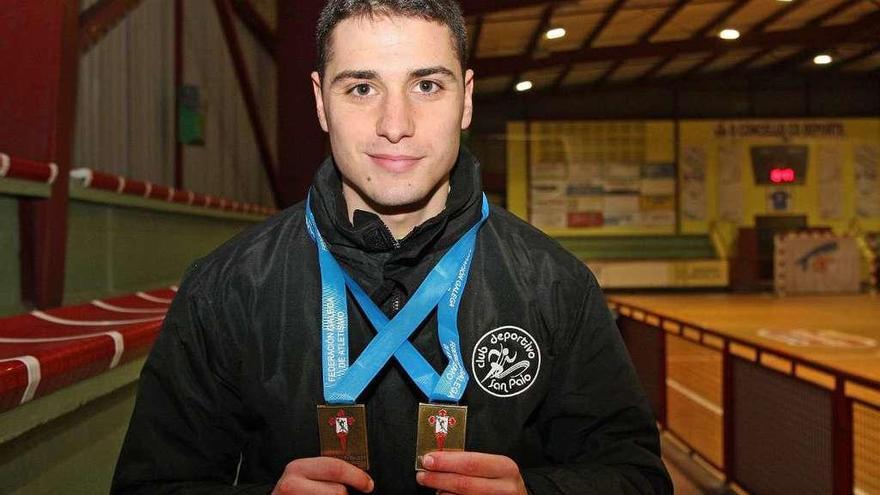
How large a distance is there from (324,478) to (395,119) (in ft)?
1.90

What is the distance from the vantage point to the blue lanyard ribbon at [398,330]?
4.17ft

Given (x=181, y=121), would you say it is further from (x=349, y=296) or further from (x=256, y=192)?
(x=349, y=296)

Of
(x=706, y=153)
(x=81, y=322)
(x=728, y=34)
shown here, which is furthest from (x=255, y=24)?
(x=706, y=153)

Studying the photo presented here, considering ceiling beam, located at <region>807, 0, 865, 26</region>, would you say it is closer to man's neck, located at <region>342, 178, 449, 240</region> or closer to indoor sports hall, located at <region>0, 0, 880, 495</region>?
indoor sports hall, located at <region>0, 0, 880, 495</region>

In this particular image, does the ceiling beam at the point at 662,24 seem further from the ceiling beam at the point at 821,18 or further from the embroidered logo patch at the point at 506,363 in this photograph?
the embroidered logo patch at the point at 506,363

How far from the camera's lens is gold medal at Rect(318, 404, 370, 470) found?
1244 mm

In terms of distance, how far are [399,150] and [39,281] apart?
4.97ft

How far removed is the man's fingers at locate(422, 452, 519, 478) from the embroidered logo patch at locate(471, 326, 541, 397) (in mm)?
220

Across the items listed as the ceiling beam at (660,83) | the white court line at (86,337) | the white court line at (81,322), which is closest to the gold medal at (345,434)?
the white court line at (86,337)

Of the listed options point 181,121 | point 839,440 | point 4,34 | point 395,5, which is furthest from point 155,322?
point 181,121

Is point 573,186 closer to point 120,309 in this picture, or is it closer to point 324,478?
point 120,309

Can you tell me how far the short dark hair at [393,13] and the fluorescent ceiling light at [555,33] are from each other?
1182 centimetres

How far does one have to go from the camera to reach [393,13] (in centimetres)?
134

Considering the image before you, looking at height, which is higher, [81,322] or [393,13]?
[393,13]
